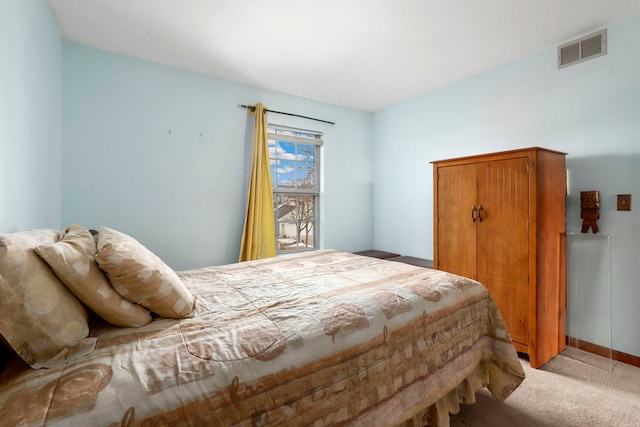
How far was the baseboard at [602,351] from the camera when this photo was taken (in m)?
2.10

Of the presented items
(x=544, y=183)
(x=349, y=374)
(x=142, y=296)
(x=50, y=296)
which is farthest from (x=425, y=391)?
(x=544, y=183)

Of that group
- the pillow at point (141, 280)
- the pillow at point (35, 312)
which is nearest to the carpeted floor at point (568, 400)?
the pillow at point (141, 280)

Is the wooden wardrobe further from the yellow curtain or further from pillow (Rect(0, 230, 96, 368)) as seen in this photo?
pillow (Rect(0, 230, 96, 368))

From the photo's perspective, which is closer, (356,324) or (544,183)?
(356,324)

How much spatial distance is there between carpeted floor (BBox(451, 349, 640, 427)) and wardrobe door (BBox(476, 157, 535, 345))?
0.32m

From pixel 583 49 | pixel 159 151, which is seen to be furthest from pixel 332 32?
pixel 583 49

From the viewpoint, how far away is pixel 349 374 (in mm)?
1055

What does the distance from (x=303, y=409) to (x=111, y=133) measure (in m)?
2.79

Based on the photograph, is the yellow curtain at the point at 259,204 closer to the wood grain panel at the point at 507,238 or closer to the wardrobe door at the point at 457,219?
the wardrobe door at the point at 457,219

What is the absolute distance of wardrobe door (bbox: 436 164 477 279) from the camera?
2.50 metres

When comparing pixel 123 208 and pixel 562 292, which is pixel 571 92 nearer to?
pixel 562 292

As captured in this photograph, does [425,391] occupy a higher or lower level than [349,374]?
lower

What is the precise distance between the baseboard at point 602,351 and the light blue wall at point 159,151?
325 cm

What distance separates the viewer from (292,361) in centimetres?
95
